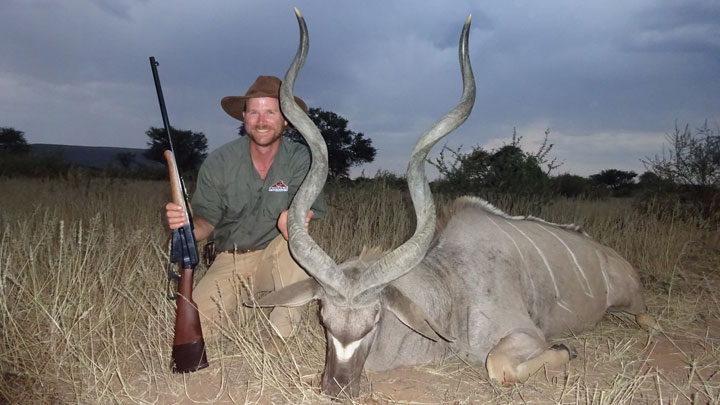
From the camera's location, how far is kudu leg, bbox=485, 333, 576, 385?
9.16 feet

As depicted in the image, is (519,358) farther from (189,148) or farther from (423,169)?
(189,148)

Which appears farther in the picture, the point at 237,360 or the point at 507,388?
the point at 237,360

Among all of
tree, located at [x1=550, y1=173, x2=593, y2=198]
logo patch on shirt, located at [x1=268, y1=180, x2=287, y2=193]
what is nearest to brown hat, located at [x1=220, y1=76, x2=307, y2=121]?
logo patch on shirt, located at [x1=268, y1=180, x2=287, y2=193]

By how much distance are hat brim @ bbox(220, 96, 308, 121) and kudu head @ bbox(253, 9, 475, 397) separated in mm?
868

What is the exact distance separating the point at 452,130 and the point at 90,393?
7.62ft

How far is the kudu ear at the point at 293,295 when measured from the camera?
2.68m

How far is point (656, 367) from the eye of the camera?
3260 mm

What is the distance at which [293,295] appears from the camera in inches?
106

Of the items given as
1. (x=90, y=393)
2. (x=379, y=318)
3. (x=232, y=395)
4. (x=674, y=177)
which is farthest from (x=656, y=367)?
(x=674, y=177)

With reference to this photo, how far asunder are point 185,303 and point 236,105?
67.7 inches

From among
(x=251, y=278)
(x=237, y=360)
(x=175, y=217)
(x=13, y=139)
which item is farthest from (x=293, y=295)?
(x=13, y=139)

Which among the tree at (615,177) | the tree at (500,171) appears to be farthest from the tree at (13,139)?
the tree at (615,177)

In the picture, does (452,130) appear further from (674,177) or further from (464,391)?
(674,177)

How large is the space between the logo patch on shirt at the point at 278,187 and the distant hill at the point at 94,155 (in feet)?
48.2
